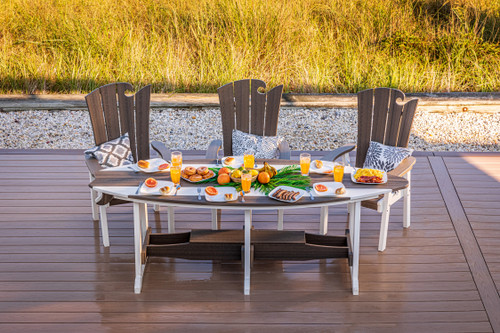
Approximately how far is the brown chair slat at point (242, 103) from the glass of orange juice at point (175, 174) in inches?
42.6

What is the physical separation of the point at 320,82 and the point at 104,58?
7.82 ft

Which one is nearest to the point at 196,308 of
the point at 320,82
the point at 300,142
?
the point at 300,142

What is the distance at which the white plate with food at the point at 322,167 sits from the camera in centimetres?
313

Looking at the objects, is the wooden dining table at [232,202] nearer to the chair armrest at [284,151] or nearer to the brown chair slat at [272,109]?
the chair armrest at [284,151]

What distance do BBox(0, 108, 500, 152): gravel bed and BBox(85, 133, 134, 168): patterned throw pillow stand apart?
1.71 metres

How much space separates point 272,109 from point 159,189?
134cm

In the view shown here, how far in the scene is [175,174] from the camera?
2961 millimetres

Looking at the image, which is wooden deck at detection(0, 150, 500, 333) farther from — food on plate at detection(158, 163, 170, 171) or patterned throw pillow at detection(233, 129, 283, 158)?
food on plate at detection(158, 163, 170, 171)

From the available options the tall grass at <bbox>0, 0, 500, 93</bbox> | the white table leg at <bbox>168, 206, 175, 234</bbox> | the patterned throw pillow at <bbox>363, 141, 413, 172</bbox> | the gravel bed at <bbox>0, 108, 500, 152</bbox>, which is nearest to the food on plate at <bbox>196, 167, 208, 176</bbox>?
the white table leg at <bbox>168, 206, 175, 234</bbox>

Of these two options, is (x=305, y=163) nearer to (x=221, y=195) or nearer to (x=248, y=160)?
(x=248, y=160)

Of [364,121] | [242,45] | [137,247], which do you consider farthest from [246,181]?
[242,45]

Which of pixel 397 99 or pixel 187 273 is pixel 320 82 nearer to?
pixel 397 99

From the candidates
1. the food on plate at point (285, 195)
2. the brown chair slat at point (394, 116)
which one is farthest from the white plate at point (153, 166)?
the brown chair slat at point (394, 116)

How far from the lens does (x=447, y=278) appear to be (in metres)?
3.09
